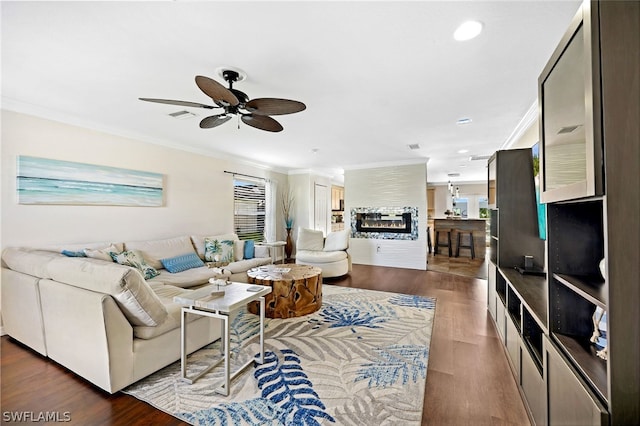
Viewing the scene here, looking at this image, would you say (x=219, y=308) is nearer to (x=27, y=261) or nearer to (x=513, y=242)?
(x=27, y=261)

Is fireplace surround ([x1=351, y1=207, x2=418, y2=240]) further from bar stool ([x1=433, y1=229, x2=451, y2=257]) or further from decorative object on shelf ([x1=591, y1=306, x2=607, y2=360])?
decorative object on shelf ([x1=591, y1=306, x2=607, y2=360])

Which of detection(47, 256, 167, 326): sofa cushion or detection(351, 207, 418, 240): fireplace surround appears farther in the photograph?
detection(351, 207, 418, 240): fireplace surround

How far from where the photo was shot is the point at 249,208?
21.1 ft

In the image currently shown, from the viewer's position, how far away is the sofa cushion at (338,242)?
5.84 metres

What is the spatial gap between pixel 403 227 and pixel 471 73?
4.50 metres

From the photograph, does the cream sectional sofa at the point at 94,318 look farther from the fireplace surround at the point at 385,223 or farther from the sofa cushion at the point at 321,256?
the fireplace surround at the point at 385,223

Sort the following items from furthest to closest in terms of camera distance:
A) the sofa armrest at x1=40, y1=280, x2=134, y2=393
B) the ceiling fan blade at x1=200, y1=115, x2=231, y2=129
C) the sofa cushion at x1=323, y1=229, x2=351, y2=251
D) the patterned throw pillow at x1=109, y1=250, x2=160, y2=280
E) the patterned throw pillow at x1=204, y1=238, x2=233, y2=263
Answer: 1. the sofa cushion at x1=323, y1=229, x2=351, y2=251
2. the patterned throw pillow at x1=204, y1=238, x2=233, y2=263
3. the patterned throw pillow at x1=109, y1=250, x2=160, y2=280
4. the ceiling fan blade at x1=200, y1=115, x2=231, y2=129
5. the sofa armrest at x1=40, y1=280, x2=134, y2=393

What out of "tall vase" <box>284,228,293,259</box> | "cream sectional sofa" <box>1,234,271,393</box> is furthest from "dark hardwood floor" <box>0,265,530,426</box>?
"tall vase" <box>284,228,293,259</box>

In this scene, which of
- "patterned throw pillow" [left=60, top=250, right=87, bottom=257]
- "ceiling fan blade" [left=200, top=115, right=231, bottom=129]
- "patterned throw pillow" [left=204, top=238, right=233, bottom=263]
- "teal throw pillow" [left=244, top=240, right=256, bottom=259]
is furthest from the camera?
"teal throw pillow" [left=244, top=240, right=256, bottom=259]

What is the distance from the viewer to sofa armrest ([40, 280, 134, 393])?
6.17 feet

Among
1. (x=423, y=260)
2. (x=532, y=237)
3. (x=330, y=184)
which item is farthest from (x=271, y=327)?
(x=330, y=184)

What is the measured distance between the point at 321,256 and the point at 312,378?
11.0 ft

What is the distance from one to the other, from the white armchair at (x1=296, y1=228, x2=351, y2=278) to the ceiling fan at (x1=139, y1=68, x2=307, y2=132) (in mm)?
3308

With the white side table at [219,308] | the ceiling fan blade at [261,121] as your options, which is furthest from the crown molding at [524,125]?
the white side table at [219,308]
